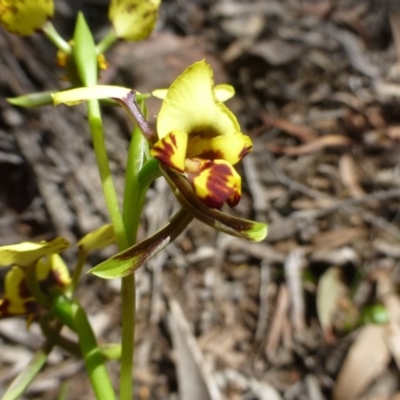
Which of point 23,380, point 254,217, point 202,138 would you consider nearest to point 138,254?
point 202,138

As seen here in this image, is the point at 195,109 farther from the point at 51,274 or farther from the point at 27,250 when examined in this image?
the point at 51,274

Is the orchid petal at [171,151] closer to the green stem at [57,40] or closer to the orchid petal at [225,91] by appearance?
the orchid petal at [225,91]

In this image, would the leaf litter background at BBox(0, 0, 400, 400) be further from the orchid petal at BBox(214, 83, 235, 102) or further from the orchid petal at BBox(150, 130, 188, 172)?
the orchid petal at BBox(150, 130, 188, 172)

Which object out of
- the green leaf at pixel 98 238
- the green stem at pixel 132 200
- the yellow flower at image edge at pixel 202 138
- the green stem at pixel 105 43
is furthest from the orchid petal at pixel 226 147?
the green stem at pixel 105 43

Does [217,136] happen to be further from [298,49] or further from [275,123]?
[298,49]

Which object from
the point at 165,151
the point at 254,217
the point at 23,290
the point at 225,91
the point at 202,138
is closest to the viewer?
the point at 165,151

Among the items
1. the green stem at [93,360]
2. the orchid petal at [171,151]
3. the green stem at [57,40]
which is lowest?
the green stem at [93,360]
